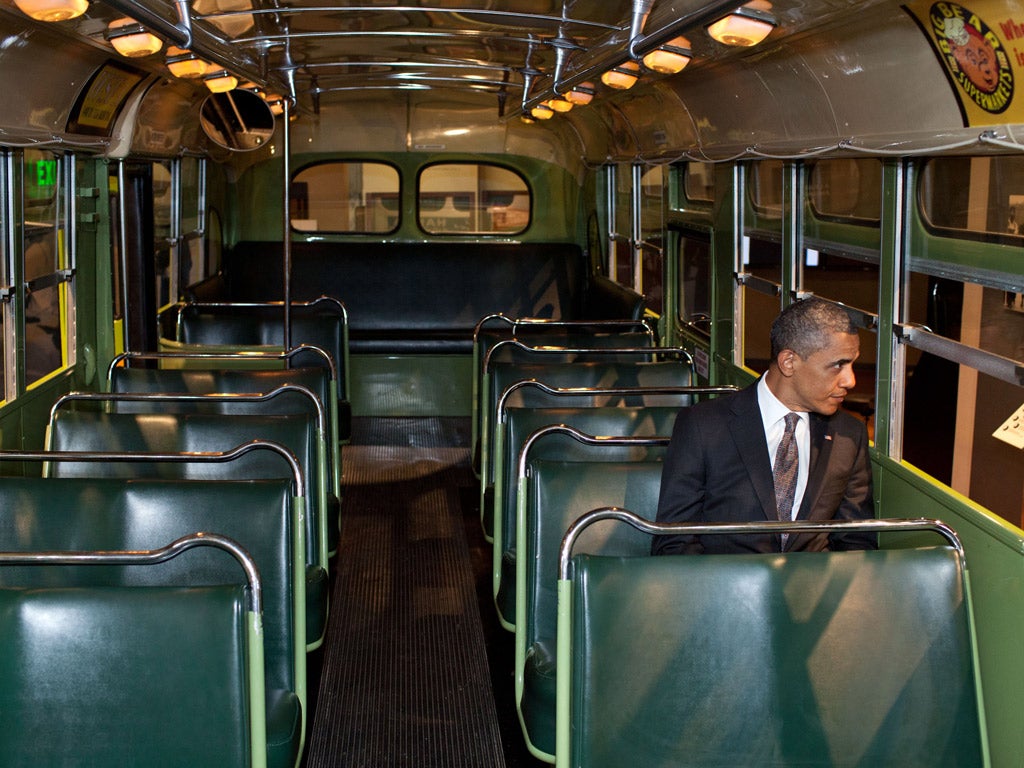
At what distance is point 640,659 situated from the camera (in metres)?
2.78

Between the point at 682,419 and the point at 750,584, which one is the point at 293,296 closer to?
the point at 682,419

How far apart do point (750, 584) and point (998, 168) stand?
1.51 metres

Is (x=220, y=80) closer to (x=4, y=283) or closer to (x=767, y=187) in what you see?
(x=4, y=283)

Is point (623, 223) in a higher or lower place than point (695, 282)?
higher

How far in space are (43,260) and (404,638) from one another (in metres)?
2.63

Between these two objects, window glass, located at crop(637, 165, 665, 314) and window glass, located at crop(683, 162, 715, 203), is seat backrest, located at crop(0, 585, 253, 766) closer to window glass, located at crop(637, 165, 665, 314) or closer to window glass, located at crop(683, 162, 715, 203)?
window glass, located at crop(683, 162, 715, 203)

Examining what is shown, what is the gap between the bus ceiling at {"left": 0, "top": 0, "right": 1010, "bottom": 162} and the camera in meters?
3.71

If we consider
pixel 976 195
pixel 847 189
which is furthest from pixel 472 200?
pixel 976 195

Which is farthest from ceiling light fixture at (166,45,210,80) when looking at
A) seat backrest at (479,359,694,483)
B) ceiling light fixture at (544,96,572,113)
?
ceiling light fixture at (544,96,572,113)

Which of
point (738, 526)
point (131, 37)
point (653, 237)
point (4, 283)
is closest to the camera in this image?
point (738, 526)

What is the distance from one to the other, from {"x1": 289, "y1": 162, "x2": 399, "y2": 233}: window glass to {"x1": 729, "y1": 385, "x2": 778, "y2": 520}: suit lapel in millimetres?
7518

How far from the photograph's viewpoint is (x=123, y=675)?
2.65 metres

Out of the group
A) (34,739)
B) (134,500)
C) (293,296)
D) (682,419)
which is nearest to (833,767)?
(682,419)

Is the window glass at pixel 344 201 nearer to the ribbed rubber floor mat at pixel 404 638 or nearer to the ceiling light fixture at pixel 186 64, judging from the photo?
the ribbed rubber floor mat at pixel 404 638
